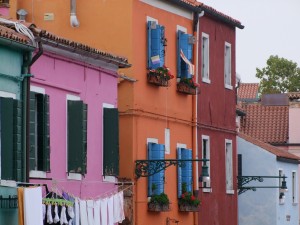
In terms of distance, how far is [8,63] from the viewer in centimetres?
2734

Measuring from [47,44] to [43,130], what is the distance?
1.87m

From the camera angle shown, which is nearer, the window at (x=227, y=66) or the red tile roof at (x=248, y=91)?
the window at (x=227, y=66)

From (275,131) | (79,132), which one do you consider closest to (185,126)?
(79,132)

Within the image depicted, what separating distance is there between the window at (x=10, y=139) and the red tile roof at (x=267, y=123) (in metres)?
37.7

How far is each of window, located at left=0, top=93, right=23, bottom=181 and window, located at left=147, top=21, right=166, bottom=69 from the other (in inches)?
399

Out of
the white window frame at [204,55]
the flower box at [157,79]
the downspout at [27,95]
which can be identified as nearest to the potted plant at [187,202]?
the flower box at [157,79]

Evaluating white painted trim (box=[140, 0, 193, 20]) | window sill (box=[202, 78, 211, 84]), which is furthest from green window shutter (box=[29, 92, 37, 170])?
window sill (box=[202, 78, 211, 84])

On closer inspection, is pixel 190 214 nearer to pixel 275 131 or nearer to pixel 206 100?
pixel 206 100

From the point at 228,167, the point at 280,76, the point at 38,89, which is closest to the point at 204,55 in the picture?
the point at 228,167

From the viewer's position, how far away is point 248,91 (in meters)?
74.2

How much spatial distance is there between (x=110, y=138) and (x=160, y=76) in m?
4.85

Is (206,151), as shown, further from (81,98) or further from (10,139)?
(10,139)

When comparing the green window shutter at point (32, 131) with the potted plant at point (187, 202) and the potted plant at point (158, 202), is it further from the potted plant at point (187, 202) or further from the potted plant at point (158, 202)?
the potted plant at point (187, 202)

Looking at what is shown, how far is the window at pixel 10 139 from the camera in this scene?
88.0ft
